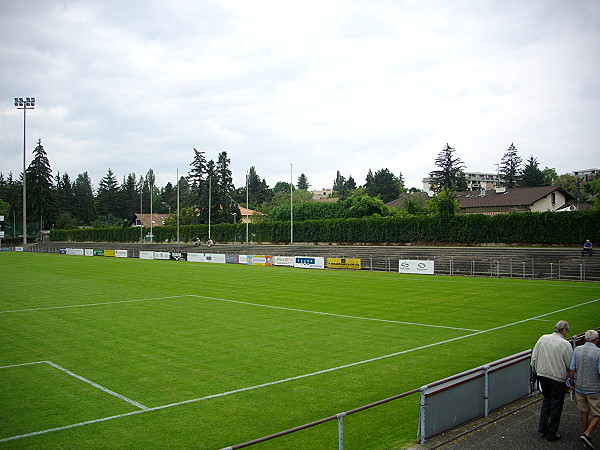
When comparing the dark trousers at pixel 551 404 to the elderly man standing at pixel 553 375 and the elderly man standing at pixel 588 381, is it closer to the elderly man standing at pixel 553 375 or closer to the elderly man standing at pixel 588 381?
the elderly man standing at pixel 553 375

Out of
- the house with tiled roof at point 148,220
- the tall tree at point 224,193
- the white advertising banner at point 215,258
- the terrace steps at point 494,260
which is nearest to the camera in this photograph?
the terrace steps at point 494,260

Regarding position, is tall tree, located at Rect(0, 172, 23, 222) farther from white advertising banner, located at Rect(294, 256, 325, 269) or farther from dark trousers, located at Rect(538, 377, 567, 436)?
dark trousers, located at Rect(538, 377, 567, 436)

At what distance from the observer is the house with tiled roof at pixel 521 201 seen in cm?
6750

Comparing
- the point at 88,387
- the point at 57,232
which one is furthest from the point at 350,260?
the point at 57,232

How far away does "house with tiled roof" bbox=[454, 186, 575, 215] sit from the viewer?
67.5 meters

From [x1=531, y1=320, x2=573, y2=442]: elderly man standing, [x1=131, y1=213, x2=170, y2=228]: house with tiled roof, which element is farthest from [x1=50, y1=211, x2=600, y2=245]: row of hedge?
[x1=131, y1=213, x2=170, y2=228]: house with tiled roof

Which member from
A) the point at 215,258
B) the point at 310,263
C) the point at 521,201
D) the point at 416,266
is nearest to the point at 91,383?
the point at 416,266

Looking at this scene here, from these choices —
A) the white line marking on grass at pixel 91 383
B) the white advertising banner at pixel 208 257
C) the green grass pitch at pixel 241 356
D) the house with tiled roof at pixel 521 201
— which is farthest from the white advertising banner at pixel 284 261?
the white line marking on grass at pixel 91 383

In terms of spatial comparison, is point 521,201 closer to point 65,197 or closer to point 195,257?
point 195,257

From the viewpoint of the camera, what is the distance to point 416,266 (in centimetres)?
4278

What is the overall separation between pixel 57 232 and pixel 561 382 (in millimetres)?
130877

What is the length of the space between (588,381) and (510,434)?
1.64 m

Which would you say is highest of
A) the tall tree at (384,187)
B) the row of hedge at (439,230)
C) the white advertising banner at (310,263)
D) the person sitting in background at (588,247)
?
the tall tree at (384,187)

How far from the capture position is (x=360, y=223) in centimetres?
6512
